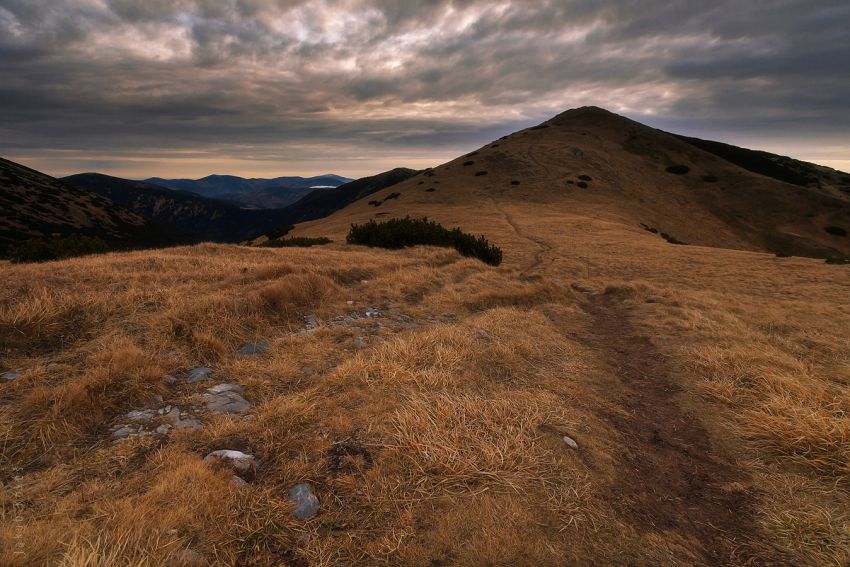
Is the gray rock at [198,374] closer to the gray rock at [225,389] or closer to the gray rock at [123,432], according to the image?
the gray rock at [225,389]

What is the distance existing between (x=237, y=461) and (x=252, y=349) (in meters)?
3.21

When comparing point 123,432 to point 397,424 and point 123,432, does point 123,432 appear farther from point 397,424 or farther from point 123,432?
point 397,424

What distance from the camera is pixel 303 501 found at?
3432 mm

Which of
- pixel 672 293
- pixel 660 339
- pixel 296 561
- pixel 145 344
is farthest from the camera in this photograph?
pixel 672 293

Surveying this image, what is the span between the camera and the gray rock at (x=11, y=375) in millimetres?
5043

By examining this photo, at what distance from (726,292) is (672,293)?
424 cm

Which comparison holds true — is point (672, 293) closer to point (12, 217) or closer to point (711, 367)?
point (711, 367)

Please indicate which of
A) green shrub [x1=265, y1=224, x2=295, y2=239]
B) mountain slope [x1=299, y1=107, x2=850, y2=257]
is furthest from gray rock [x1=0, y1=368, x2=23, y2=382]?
green shrub [x1=265, y1=224, x2=295, y2=239]

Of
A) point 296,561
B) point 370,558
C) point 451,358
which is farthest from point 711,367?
point 296,561

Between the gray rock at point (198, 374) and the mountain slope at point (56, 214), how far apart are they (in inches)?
4008

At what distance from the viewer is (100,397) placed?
4.69m

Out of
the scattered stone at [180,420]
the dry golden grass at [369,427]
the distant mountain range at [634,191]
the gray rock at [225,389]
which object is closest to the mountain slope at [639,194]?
the distant mountain range at [634,191]

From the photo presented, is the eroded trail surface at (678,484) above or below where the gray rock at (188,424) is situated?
below

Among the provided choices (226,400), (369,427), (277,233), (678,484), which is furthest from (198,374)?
(277,233)
